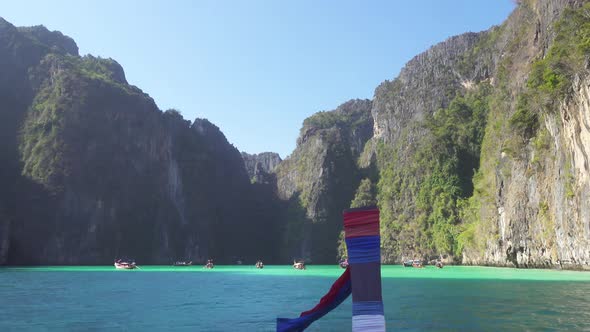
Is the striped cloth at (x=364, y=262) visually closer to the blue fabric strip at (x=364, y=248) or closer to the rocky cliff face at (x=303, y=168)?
the blue fabric strip at (x=364, y=248)

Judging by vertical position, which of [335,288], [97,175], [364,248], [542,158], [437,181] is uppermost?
[97,175]

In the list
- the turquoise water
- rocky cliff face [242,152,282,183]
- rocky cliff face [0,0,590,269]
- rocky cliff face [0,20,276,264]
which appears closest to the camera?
the turquoise water

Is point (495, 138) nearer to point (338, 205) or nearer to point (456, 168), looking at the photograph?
point (456, 168)

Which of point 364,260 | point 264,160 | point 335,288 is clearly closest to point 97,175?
point 264,160

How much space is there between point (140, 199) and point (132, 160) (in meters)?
6.40

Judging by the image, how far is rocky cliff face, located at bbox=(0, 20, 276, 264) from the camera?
68.2 meters

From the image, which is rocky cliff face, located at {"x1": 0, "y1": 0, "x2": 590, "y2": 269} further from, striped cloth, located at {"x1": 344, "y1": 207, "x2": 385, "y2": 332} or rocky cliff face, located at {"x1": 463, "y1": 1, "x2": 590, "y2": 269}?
striped cloth, located at {"x1": 344, "y1": 207, "x2": 385, "y2": 332}

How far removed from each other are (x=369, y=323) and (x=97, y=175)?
75.9 m

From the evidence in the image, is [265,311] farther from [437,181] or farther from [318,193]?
[318,193]

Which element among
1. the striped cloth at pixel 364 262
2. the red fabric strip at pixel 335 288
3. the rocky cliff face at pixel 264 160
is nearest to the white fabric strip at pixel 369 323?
the striped cloth at pixel 364 262

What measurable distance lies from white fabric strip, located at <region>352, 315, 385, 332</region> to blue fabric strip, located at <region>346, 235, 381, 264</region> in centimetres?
42

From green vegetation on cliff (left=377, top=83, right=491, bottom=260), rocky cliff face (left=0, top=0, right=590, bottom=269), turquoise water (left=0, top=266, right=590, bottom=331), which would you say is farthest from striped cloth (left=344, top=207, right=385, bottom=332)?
green vegetation on cliff (left=377, top=83, right=491, bottom=260)

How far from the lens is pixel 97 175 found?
7369cm

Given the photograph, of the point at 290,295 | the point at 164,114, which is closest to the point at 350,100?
the point at 164,114
